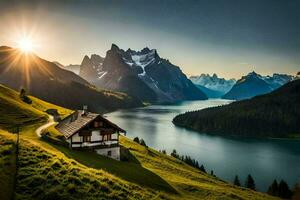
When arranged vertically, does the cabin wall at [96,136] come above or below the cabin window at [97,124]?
below

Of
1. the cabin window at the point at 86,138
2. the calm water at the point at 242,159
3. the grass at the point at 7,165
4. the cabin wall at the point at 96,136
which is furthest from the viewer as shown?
the calm water at the point at 242,159

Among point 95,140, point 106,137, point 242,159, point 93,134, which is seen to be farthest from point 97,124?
point 242,159

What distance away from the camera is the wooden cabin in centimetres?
5162

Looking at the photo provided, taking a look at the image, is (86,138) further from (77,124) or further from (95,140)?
(77,124)

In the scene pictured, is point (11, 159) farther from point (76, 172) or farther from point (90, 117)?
point (90, 117)

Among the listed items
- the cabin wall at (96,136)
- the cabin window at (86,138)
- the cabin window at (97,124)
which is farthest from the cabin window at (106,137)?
the cabin window at (86,138)

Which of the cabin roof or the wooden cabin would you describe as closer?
the wooden cabin

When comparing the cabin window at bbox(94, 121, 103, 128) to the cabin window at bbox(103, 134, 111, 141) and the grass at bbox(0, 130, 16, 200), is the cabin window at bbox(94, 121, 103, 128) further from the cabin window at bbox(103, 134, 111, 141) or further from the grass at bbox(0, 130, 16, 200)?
the grass at bbox(0, 130, 16, 200)

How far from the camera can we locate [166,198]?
34.3 meters

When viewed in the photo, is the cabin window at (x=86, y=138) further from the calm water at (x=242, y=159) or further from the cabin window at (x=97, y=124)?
the calm water at (x=242, y=159)

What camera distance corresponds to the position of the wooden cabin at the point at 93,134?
51625 millimetres

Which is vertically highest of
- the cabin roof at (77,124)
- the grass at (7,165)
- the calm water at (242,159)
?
the cabin roof at (77,124)

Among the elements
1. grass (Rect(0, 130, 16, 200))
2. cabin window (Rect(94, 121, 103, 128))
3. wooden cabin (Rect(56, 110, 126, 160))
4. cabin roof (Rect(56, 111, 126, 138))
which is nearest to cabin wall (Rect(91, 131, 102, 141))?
wooden cabin (Rect(56, 110, 126, 160))

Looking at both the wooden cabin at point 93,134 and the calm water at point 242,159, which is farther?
the calm water at point 242,159
